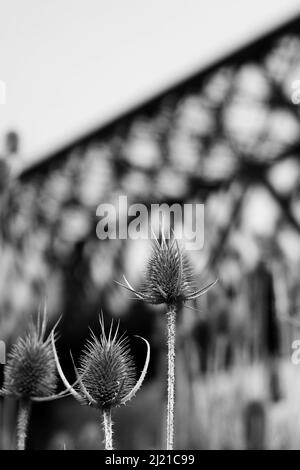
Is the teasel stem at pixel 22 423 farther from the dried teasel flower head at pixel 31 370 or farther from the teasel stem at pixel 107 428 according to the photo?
the teasel stem at pixel 107 428

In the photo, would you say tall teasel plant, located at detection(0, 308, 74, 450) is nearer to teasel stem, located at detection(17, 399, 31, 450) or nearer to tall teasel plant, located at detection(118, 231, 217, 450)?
teasel stem, located at detection(17, 399, 31, 450)

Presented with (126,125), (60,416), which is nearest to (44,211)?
(126,125)

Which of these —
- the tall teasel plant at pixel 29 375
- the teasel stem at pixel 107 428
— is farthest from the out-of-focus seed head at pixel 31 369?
the teasel stem at pixel 107 428

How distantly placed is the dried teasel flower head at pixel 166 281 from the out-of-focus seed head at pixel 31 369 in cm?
18

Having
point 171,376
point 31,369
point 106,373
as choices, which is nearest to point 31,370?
point 31,369

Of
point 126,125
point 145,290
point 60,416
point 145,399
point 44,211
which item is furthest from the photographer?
point 44,211

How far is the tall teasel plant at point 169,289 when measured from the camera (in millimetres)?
1140

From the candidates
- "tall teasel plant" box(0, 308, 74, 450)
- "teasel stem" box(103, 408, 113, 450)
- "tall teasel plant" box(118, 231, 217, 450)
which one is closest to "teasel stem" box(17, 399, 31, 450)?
"tall teasel plant" box(0, 308, 74, 450)

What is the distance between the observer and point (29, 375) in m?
1.23

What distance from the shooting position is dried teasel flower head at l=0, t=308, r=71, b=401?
1194 mm
